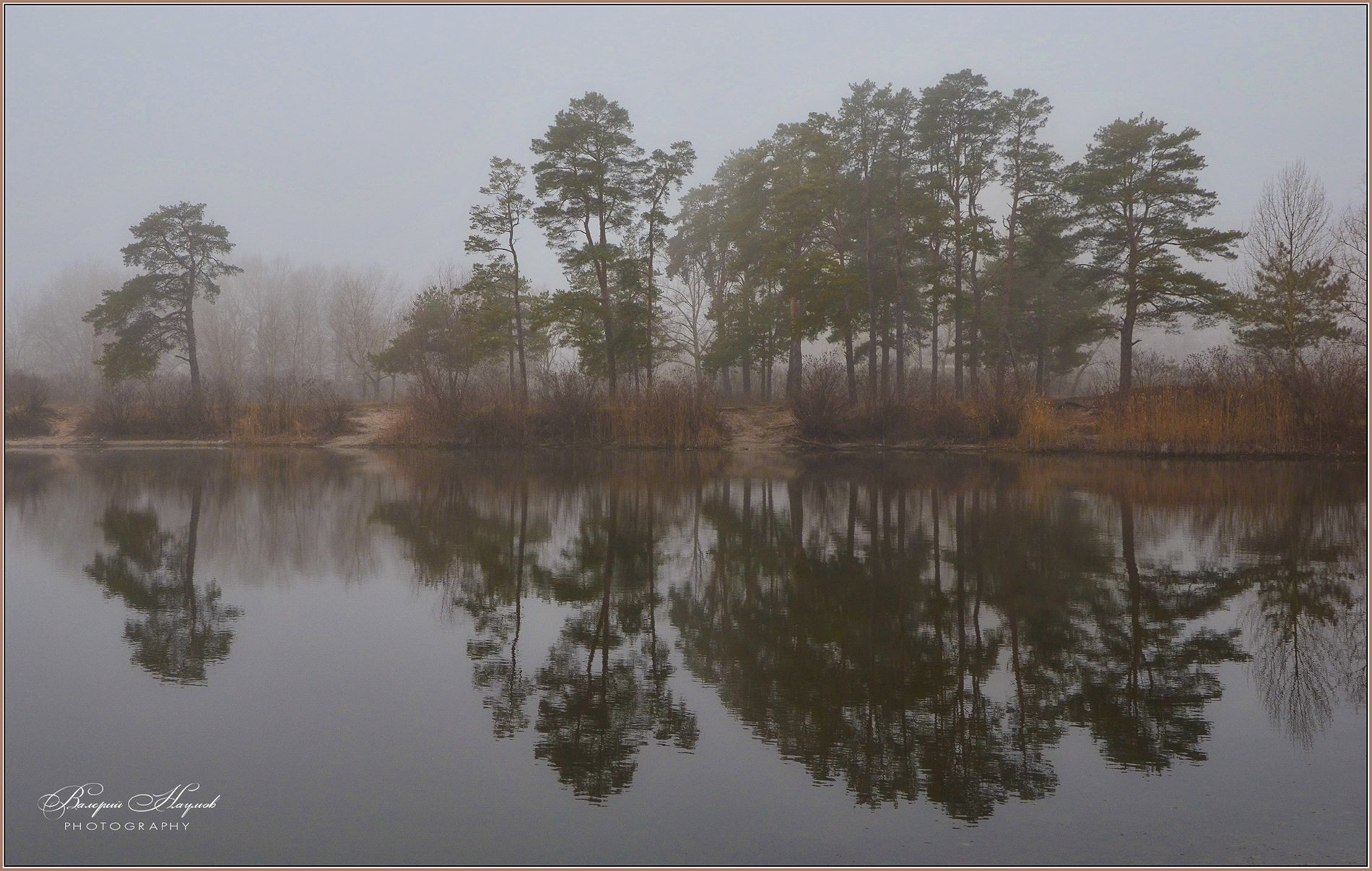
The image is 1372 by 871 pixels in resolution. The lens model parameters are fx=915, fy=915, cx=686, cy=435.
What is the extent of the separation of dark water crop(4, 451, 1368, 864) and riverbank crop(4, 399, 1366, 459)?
11.9m

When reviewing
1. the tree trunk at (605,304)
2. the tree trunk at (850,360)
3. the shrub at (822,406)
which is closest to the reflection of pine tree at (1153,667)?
the shrub at (822,406)

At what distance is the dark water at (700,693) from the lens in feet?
11.1

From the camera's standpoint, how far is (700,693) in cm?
488

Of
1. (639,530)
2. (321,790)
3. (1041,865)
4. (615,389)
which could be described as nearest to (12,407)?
(615,389)

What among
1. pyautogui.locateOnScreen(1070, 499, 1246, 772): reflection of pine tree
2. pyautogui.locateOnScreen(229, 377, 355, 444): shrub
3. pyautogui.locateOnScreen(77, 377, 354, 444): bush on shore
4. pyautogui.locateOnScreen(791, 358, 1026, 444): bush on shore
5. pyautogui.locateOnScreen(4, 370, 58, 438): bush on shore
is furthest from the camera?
pyautogui.locateOnScreen(4, 370, 58, 438): bush on shore

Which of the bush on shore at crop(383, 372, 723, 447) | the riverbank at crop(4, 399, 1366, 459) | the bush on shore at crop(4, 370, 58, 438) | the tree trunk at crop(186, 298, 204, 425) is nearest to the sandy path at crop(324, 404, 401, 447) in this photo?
the riverbank at crop(4, 399, 1366, 459)

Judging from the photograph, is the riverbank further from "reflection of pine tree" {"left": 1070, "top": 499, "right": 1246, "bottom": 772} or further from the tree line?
"reflection of pine tree" {"left": 1070, "top": 499, "right": 1246, "bottom": 772}

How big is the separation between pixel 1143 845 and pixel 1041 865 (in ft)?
1.34

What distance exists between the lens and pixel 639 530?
1076cm

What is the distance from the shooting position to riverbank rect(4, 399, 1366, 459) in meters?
22.1

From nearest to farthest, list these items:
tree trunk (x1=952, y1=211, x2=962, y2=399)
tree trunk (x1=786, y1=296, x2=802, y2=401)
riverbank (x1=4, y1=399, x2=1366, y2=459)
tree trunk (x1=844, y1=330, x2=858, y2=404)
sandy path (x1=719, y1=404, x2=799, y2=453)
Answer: riverbank (x1=4, y1=399, x2=1366, y2=459), sandy path (x1=719, y1=404, x2=799, y2=453), tree trunk (x1=844, y1=330, x2=858, y2=404), tree trunk (x1=952, y1=211, x2=962, y2=399), tree trunk (x1=786, y1=296, x2=802, y2=401)

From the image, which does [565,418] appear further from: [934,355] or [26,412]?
[26,412]

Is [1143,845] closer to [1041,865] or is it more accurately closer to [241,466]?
[1041,865]

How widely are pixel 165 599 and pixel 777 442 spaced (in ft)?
75.4
